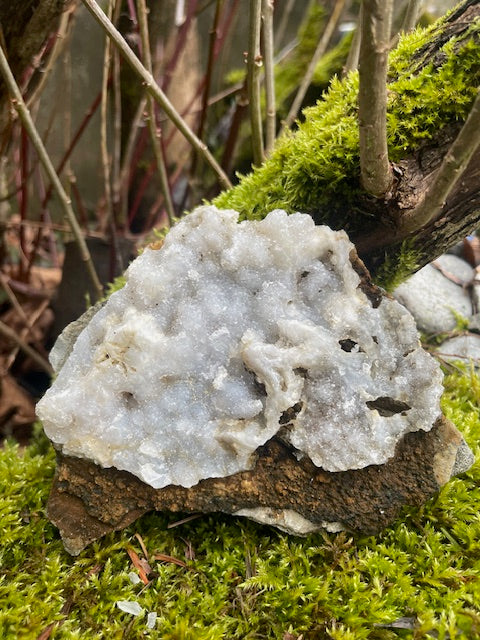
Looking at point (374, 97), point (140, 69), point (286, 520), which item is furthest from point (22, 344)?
point (374, 97)

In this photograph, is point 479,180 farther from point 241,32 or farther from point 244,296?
point 241,32

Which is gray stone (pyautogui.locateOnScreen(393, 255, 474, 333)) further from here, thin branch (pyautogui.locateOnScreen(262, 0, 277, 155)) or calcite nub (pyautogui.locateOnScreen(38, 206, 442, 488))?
calcite nub (pyautogui.locateOnScreen(38, 206, 442, 488))

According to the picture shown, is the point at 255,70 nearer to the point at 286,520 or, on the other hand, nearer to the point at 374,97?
the point at 374,97

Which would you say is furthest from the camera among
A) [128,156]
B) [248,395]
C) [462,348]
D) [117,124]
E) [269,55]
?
[128,156]

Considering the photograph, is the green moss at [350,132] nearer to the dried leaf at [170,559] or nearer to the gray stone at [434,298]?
the gray stone at [434,298]

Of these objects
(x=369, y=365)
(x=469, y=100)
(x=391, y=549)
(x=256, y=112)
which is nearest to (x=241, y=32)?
(x=256, y=112)

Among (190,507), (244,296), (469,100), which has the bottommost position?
(190,507)
